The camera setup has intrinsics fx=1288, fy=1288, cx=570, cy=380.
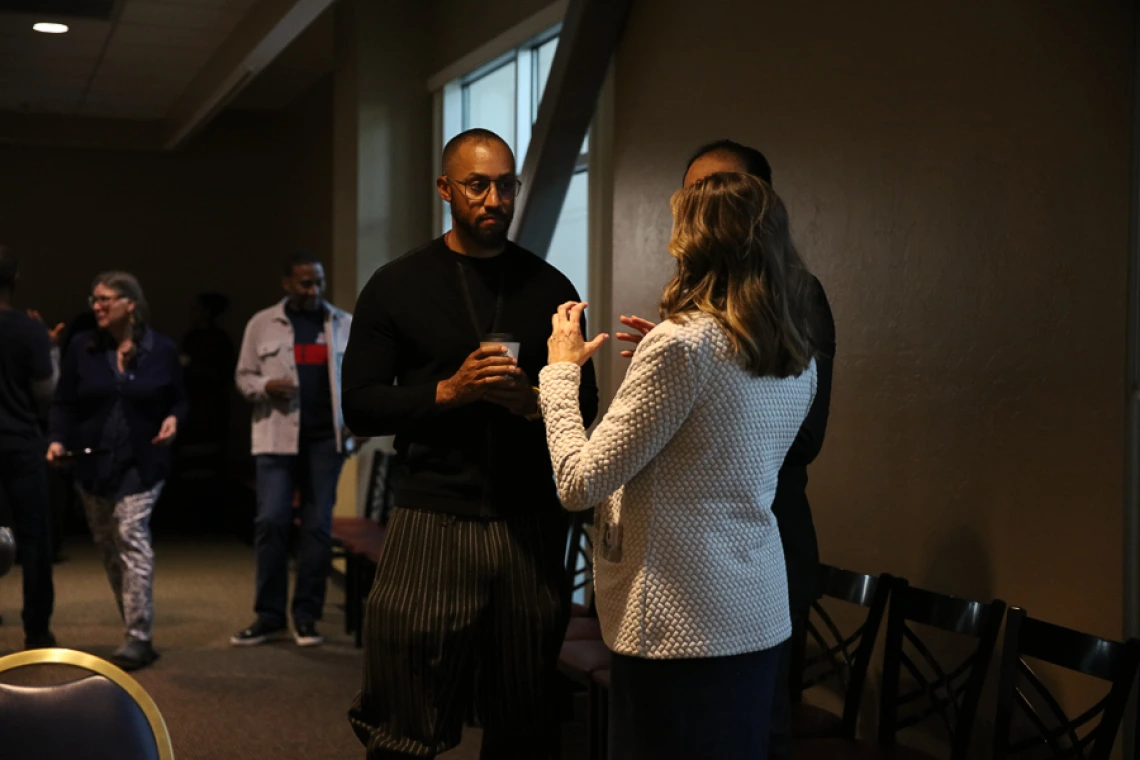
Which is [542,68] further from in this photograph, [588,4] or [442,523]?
[442,523]

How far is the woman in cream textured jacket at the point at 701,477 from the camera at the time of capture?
190 centimetres

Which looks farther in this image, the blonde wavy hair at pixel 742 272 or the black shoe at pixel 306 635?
the black shoe at pixel 306 635

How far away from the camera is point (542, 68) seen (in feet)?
19.7

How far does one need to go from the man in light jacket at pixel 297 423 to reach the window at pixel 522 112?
40.3 inches

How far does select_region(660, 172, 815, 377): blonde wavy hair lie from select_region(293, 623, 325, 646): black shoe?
3.96m

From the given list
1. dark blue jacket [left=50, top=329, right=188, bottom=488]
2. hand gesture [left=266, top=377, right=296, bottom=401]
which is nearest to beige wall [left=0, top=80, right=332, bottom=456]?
hand gesture [left=266, top=377, right=296, bottom=401]

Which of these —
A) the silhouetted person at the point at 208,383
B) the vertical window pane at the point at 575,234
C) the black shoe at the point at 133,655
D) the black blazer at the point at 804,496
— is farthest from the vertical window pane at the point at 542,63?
the silhouetted person at the point at 208,383

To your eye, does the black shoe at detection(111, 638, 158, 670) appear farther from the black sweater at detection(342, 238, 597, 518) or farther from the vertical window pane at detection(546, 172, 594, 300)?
the black sweater at detection(342, 238, 597, 518)

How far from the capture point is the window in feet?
18.1

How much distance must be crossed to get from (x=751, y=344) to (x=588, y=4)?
10.3 feet

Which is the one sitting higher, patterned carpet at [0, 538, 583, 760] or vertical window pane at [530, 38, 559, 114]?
vertical window pane at [530, 38, 559, 114]

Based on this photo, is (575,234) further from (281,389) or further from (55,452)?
(55,452)

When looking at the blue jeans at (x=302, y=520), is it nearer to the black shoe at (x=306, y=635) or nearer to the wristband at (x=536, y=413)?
the black shoe at (x=306, y=635)

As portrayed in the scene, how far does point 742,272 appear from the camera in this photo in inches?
76.5
